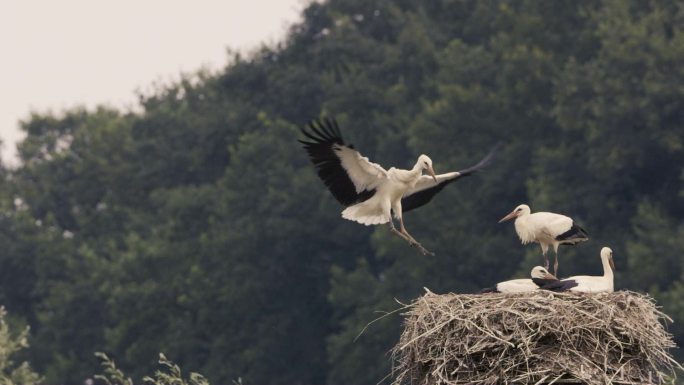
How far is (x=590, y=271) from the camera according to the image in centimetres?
3741

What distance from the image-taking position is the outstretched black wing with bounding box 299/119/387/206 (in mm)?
16531

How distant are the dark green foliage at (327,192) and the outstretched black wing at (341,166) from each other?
1877cm

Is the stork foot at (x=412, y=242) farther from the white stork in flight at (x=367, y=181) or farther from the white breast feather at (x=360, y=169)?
the white breast feather at (x=360, y=169)

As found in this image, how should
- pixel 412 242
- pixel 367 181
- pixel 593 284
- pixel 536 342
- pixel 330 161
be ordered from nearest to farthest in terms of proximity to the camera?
pixel 536 342 → pixel 593 284 → pixel 330 161 → pixel 412 242 → pixel 367 181

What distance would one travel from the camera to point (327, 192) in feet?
148

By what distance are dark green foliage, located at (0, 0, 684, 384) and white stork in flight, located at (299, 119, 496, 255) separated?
1822 cm

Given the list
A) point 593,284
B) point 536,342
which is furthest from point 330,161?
point 536,342

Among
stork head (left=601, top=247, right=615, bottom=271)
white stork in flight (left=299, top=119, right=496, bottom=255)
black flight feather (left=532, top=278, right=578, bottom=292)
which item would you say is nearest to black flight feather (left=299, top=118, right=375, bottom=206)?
white stork in flight (left=299, top=119, right=496, bottom=255)

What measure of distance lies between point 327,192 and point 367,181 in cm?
2773

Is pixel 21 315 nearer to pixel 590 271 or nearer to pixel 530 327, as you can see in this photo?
pixel 590 271

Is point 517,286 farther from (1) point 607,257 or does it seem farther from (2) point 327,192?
(2) point 327,192

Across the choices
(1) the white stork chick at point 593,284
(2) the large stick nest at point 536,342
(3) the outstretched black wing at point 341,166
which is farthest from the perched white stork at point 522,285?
(3) the outstretched black wing at point 341,166

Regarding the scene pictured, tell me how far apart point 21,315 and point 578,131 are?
20.2 meters

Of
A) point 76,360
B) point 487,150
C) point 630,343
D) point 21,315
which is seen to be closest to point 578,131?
point 487,150
